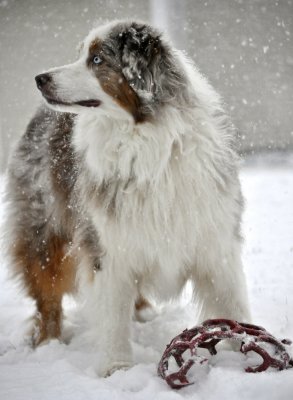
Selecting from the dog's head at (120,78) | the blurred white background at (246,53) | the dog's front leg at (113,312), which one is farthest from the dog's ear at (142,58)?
the blurred white background at (246,53)

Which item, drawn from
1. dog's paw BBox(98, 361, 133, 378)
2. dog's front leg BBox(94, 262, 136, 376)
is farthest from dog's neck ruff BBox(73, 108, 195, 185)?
dog's paw BBox(98, 361, 133, 378)

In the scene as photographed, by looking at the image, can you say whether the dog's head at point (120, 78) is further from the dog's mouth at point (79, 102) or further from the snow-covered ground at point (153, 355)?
the snow-covered ground at point (153, 355)

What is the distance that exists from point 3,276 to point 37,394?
295cm

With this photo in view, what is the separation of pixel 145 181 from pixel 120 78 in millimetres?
615

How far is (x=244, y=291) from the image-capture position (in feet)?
10.7

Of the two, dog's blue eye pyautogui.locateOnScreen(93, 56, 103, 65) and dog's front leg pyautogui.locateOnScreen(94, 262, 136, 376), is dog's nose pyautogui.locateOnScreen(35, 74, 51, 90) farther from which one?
dog's front leg pyautogui.locateOnScreen(94, 262, 136, 376)

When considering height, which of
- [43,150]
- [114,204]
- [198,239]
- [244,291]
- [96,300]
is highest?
[43,150]

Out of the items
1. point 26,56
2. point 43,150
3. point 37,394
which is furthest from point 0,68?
point 37,394

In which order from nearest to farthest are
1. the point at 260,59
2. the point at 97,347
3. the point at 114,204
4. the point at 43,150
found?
the point at 114,204 → the point at 97,347 → the point at 43,150 → the point at 260,59

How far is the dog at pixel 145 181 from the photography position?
2955 mm

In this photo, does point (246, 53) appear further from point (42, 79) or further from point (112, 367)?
point (112, 367)

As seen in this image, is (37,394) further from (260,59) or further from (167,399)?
(260,59)

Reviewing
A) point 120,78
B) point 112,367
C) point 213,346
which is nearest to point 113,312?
point 112,367

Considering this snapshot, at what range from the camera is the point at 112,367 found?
2.98 metres
